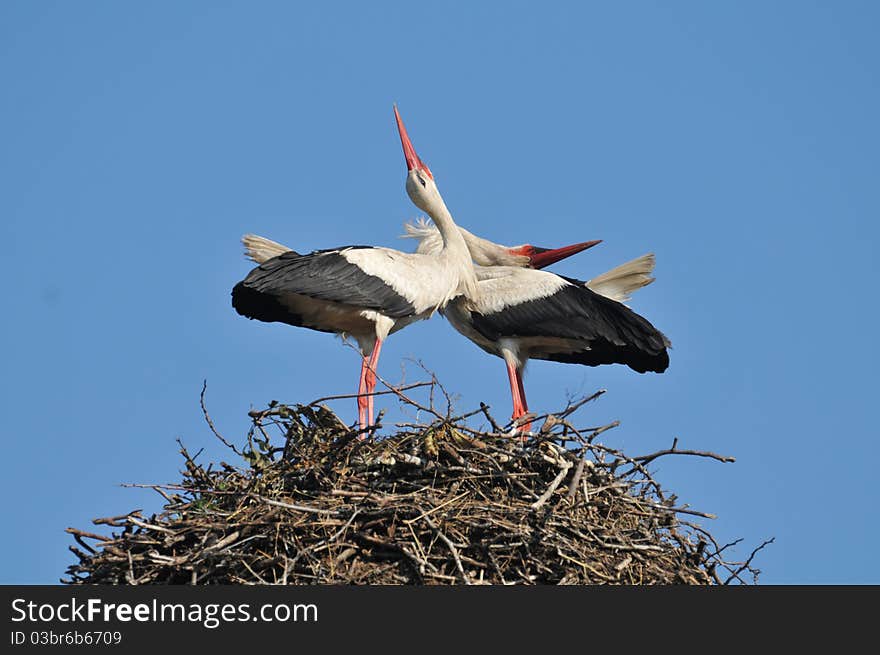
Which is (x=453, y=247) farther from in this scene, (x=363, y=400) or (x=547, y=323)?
(x=363, y=400)

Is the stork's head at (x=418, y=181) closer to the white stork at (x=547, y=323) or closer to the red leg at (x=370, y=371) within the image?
the white stork at (x=547, y=323)

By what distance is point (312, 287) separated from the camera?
8477mm

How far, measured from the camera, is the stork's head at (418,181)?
973cm

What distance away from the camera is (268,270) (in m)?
8.50

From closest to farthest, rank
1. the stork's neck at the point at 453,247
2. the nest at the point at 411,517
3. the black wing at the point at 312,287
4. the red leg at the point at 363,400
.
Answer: the nest at the point at 411,517
the black wing at the point at 312,287
the red leg at the point at 363,400
the stork's neck at the point at 453,247

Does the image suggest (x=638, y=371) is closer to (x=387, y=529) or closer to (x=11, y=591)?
(x=387, y=529)

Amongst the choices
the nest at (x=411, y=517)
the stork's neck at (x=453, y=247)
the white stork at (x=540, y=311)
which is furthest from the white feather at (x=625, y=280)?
the nest at (x=411, y=517)

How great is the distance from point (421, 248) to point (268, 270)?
181 centimetres

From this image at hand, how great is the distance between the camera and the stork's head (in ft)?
31.9

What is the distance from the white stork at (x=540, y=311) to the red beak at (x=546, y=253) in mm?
461

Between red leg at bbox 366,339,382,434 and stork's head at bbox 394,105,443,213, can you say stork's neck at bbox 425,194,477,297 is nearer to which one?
stork's head at bbox 394,105,443,213

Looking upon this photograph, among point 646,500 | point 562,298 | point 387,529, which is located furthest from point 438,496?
point 562,298

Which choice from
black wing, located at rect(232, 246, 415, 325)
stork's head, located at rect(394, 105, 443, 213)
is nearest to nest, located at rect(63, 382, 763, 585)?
black wing, located at rect(232, 246, 415, 325)

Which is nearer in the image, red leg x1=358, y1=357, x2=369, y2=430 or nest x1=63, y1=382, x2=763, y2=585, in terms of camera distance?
nest x1=63, y1=382, x2=763, y2=585
